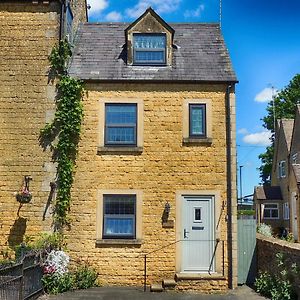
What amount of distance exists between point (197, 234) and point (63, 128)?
5.43 metres

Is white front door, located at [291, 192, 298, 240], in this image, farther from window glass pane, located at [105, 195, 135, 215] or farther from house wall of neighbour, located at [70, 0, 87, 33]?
house wall of neighbour, located at [70, 0, 87, 33]

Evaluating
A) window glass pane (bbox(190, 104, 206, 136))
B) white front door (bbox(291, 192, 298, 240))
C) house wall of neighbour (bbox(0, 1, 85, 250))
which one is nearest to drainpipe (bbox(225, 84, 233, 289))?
window glass pane (bbox(190, 104, 206, 136))

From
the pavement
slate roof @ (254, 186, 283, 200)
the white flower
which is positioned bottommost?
the pavement

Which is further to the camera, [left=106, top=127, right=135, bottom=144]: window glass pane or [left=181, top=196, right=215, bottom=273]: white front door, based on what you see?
[left=106, top=127, right=135, bottom=144]: window glass pane

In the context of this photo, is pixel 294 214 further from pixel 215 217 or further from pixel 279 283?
pixel 279 283

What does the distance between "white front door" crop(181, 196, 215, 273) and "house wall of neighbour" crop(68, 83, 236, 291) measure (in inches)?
11.3

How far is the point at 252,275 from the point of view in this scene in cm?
1411

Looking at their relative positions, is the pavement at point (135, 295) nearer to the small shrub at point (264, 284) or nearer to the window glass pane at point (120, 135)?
the small shrub at point (264, 284)

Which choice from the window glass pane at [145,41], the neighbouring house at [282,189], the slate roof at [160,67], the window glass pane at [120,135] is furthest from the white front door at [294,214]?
the window glass pane at [120,135]

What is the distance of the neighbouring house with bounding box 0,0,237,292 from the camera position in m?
13.5

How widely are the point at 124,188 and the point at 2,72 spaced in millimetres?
5510

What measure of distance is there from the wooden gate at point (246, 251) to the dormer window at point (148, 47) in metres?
6.21

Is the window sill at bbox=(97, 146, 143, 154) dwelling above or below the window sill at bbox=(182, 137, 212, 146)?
below

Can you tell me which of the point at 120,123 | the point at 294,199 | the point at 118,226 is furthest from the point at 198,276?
the point at 294,199
